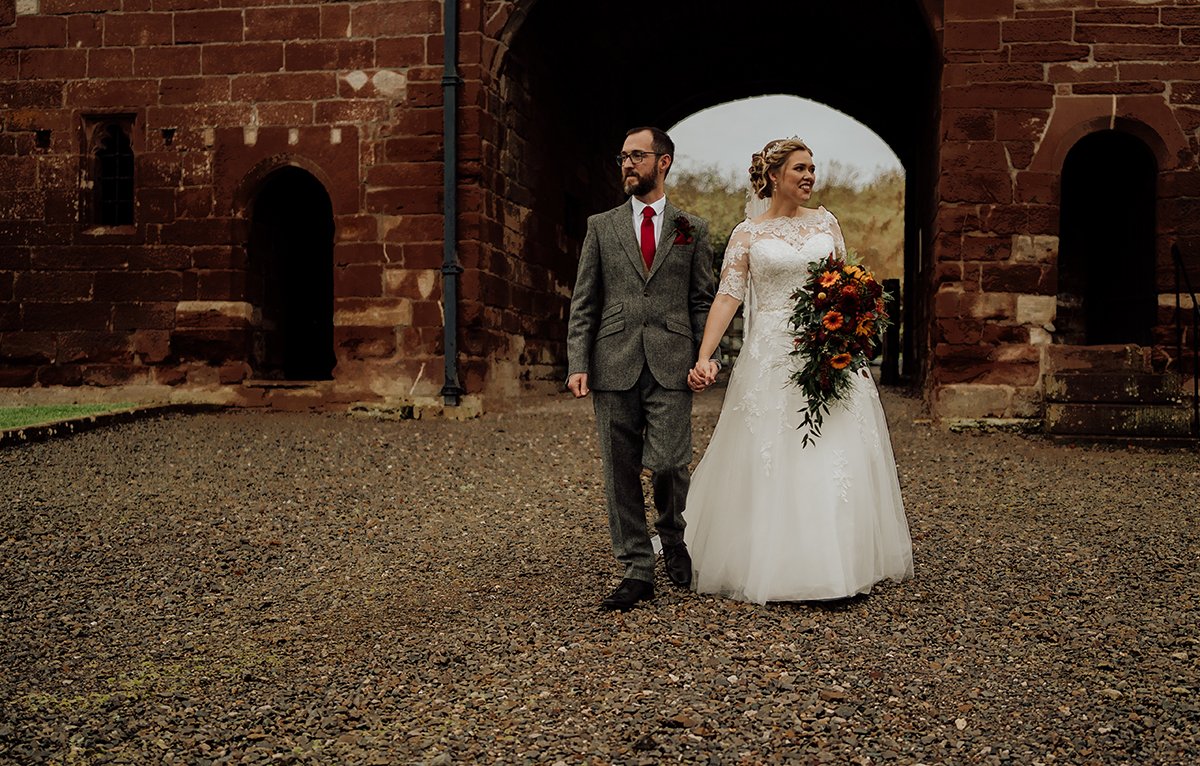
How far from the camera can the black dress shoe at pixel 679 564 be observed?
448 cm

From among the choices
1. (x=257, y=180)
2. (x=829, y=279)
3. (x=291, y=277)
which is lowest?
(x=829, y=279)

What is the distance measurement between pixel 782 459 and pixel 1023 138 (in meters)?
6.42

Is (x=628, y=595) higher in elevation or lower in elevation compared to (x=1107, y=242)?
lower

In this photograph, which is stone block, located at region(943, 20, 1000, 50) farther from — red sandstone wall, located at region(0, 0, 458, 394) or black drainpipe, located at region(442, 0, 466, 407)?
black drainpipe, located at region(442, 0, 466, 407)

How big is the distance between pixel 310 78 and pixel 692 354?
7619mm

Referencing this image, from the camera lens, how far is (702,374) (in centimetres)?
415

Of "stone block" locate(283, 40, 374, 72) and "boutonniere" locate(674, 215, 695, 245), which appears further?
"stone block" locate(283, 40, 374, 72)

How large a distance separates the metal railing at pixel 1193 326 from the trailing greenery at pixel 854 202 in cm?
3169

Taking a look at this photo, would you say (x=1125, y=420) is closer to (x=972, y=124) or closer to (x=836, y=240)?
(x=972, y=124)

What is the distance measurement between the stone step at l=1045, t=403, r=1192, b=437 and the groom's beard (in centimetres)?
616

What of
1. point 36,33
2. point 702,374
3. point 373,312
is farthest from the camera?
point 36,33

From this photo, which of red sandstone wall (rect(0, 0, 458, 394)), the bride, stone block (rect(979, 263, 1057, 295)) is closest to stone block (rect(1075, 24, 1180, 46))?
stone block (rect(979, 263, 1057, 295))

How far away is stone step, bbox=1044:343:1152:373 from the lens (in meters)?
9.30

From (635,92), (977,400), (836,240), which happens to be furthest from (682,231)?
(635,92)
